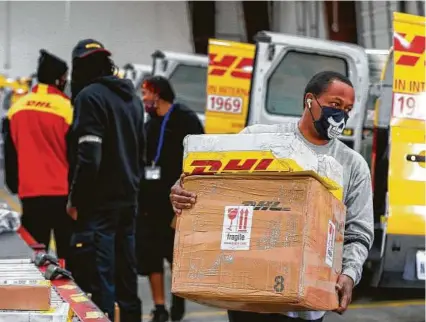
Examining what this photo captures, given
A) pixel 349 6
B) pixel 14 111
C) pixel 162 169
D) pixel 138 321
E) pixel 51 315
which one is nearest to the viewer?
pixel 51 315

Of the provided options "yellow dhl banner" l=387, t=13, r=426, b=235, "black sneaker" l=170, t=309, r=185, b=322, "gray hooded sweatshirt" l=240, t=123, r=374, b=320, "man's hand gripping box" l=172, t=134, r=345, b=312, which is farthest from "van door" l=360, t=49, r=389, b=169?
"man's hand gripping box" l=172, t=134, r=345, b=312

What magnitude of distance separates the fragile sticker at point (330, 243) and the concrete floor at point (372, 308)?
2.41 meters

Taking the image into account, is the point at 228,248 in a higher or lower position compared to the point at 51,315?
higher

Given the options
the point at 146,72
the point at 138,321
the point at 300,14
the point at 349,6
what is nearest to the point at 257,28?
the point at 300,14

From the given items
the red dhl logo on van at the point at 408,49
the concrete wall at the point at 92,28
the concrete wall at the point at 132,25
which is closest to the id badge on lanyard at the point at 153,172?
the concrete wall at the point at 92,28

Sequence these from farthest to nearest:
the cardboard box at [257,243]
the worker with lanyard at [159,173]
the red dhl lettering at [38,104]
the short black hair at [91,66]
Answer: the worker with lanyard at [159,173] → the red dhl lettering at [38,104] → the short black hair at [91,66] → the cardboard box at [257,243]

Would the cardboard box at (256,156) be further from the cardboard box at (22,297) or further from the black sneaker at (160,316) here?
the black sneaker at (160,316)

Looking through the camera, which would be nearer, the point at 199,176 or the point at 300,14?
the point at 199,176

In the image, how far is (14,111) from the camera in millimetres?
4367

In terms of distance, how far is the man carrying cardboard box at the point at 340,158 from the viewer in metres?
2.28

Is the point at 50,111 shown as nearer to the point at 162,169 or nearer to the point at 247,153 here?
the point at 162,169

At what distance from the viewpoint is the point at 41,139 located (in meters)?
4.31

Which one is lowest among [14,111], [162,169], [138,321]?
[138,321]

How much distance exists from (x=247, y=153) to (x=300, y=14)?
1155 cm
